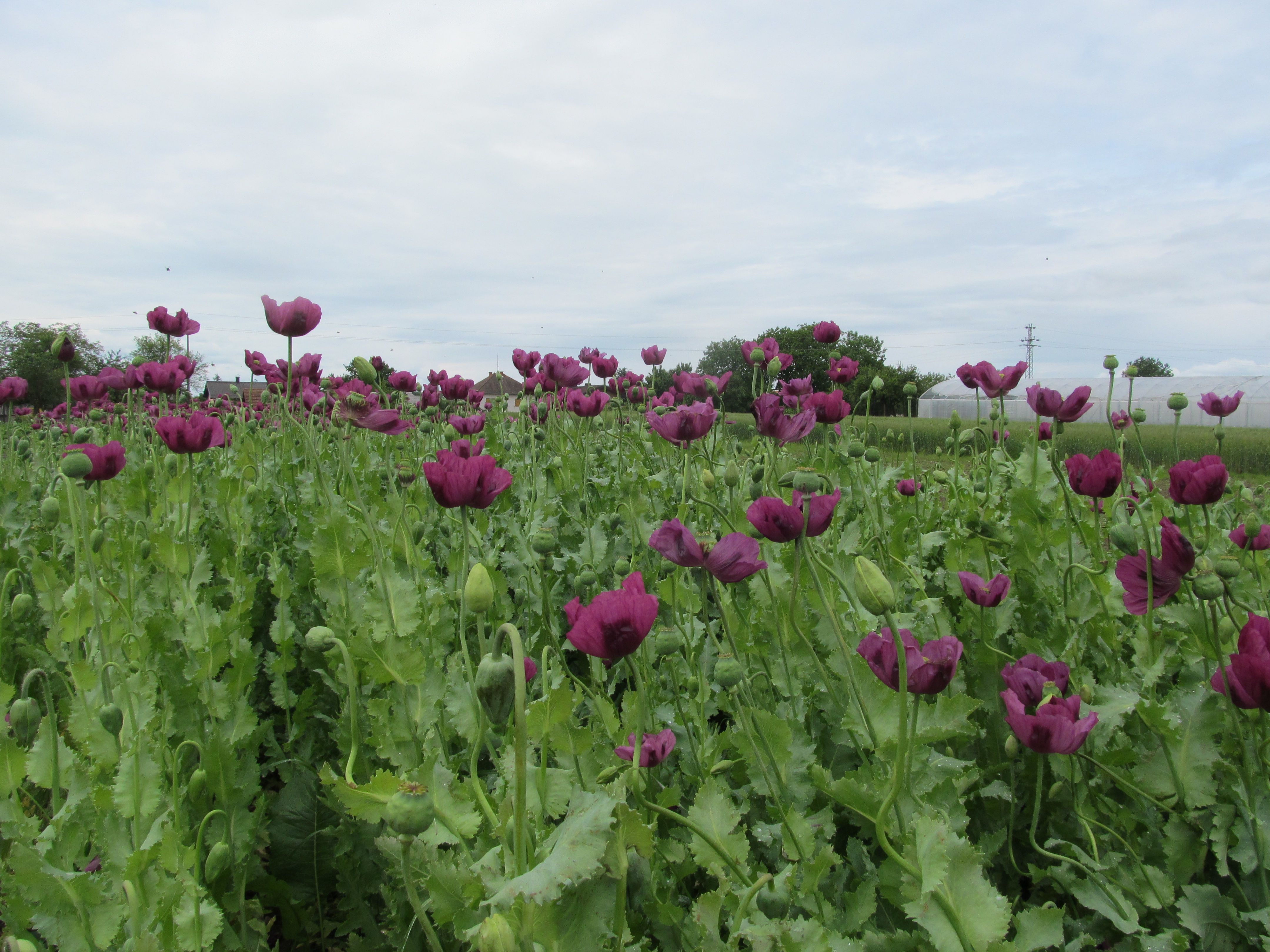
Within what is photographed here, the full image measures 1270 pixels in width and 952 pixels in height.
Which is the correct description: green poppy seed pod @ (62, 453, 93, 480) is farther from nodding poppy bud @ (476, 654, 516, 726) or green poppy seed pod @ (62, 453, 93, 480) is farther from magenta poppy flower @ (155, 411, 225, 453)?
nodding poppy bud @ (476, 654, 516, 726)

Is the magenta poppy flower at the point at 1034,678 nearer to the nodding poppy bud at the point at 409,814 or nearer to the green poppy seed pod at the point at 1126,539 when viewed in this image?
the green poppy seed pod at the point at 1126,539

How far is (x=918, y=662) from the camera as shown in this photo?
1050 mm

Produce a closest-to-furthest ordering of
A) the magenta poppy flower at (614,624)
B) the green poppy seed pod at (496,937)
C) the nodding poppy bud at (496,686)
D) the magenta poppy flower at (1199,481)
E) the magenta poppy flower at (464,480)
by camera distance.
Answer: the green poppy seed pod at (496,937) < the nodding poppy bud at (496,686) < the magenta poppy flower at (614,624) < the magenta poppy flower at (464,480) < the magenta poppy flower at (1199,481)

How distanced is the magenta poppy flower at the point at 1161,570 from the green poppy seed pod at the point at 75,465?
2134 mm

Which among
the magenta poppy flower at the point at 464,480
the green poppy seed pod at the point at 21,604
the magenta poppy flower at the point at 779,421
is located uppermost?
the magenta poppy flower at the point at 779,421

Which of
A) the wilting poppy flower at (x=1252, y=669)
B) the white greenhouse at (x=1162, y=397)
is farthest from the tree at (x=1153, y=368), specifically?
the wilting poppy flower at (x=1252, y=669)

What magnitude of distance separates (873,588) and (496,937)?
59cm

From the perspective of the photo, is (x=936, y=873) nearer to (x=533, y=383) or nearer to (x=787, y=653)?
(x=787, y=653)

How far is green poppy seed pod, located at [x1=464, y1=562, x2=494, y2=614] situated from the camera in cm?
94

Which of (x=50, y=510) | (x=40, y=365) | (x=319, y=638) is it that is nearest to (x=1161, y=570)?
(x=319, y=638)

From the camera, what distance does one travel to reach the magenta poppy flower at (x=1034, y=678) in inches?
43.6

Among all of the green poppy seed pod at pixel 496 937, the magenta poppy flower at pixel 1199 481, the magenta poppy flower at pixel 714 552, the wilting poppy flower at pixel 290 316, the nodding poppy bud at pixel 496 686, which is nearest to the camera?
the green poppy seed pod at pixel 496 937

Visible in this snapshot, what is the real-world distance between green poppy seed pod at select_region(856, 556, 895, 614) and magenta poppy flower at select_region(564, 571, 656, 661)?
10.6 inches

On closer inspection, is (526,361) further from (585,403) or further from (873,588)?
(873,588)
